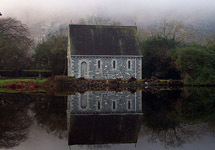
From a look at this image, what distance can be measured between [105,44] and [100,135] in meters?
33.6

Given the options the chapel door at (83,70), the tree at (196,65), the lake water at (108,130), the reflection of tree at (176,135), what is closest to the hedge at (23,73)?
the chapel door at (83,70)

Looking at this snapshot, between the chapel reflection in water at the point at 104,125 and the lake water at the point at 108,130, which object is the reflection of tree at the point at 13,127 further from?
the chapel reflection in water at the point at 104,125

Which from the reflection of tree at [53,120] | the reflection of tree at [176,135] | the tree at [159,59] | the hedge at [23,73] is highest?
the tree at [159,59]

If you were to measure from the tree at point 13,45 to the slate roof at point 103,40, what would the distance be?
9.09 metres

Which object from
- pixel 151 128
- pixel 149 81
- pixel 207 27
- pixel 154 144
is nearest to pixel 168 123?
pixel 151 128

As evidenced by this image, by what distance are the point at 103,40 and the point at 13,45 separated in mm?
13083

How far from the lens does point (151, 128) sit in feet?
36.6

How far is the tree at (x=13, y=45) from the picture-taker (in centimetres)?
4559

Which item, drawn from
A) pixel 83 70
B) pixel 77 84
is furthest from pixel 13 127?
pixel 83 70

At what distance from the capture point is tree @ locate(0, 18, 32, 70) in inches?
1795

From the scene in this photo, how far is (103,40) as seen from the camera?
4353 cm

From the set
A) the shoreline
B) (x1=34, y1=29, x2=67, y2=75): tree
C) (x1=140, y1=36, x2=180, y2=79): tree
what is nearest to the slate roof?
(x1=140, y1=36, x2=180, y2=79): tree

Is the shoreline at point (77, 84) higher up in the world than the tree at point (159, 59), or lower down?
lower down

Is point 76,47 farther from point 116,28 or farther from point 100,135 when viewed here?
point 100,135
